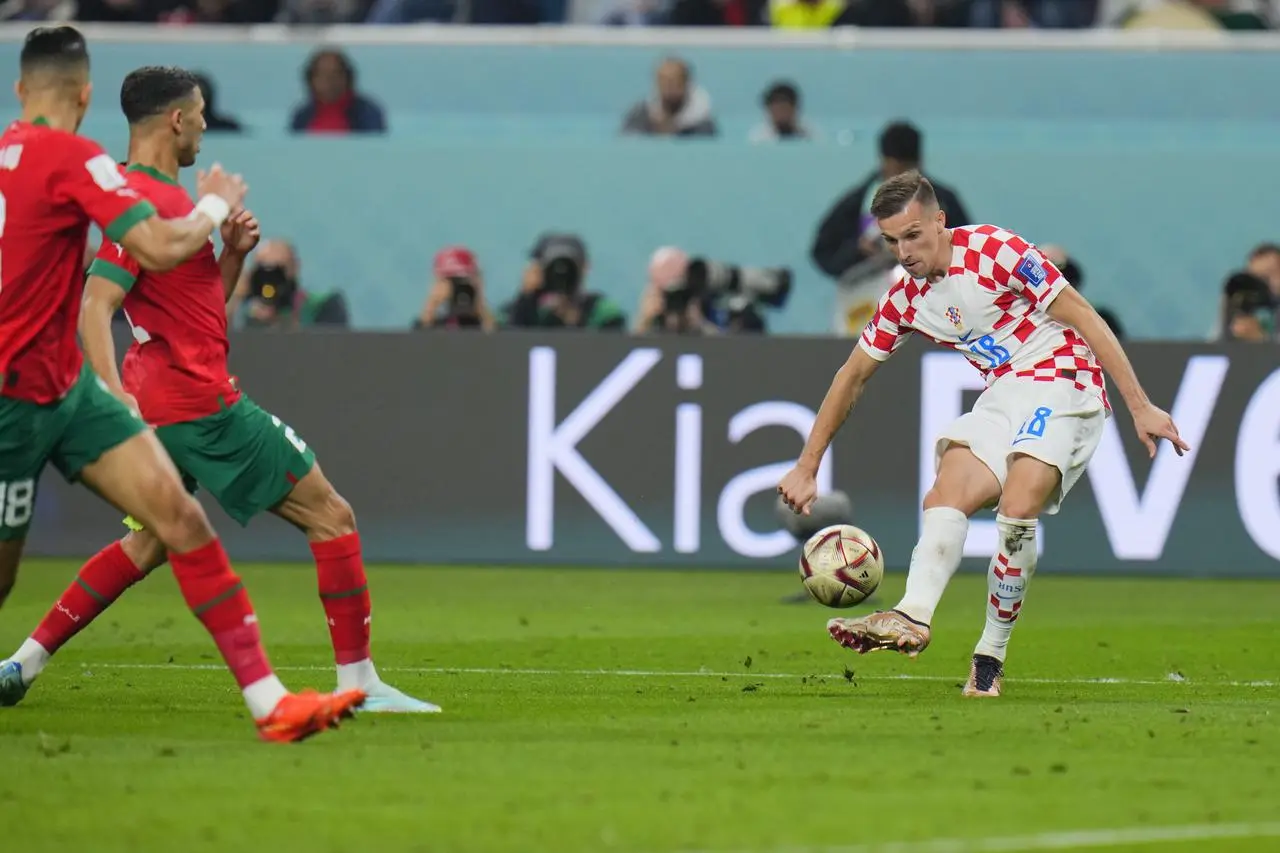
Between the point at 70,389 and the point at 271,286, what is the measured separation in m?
8.56

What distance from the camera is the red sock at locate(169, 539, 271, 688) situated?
7176mm

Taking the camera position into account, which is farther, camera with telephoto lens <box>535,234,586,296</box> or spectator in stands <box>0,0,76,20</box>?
spectator in stands <box>0,0,76,20</box>

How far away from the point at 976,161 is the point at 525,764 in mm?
12215

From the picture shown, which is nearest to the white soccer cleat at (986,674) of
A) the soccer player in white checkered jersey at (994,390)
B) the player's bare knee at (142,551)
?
the soccer player in white checkered jersey at (994,390)

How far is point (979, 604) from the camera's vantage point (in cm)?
1335

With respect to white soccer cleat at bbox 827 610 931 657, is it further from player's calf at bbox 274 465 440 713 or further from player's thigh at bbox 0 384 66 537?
player's thigh at bbox 0 384 66 537

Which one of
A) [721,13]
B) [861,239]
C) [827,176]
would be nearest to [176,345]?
[861,239]

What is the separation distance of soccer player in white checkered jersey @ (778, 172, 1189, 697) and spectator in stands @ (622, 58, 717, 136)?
9.49m

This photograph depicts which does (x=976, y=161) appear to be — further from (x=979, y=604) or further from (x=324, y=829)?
(x=324, y=829)

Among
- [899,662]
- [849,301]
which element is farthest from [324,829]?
[849,301]

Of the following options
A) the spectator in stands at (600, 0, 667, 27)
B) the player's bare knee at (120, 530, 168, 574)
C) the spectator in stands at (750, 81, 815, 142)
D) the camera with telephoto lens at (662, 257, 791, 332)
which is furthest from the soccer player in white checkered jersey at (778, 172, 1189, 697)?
the spectator in stands at (600, 0, 667, 27)

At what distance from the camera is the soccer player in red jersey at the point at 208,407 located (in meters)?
7.98

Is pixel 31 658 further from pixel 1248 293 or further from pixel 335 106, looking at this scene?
pixel 335 106

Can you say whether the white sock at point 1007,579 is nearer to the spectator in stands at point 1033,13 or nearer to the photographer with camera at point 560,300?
the photographer with camera at point 560,300
